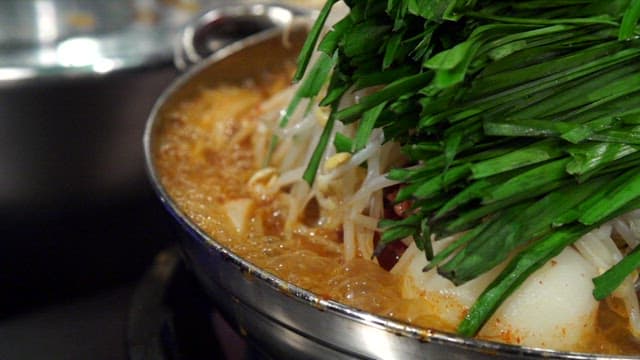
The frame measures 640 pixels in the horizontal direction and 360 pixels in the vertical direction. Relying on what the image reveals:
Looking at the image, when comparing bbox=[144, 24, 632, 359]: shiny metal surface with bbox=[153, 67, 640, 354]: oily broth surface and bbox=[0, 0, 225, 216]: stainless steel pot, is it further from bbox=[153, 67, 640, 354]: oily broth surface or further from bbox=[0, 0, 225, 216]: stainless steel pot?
bbox=[0, 0, 225, 216]: stainless steel pot

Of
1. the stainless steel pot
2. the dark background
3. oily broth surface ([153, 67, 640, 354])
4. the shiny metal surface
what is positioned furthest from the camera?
the stainless steel pot

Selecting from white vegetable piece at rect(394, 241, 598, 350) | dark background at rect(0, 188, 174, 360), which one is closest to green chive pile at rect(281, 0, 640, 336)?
white vegetable piece at rect(394, 241, 598, 350)

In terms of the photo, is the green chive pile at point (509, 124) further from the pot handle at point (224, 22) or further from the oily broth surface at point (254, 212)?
the pot handle at point (224, 22)

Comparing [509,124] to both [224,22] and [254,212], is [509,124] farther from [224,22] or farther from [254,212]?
[224,22]

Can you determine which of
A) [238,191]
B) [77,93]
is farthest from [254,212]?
[77,93]

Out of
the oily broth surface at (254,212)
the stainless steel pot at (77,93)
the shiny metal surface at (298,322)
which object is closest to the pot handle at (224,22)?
the oily broth surface at (254,212)

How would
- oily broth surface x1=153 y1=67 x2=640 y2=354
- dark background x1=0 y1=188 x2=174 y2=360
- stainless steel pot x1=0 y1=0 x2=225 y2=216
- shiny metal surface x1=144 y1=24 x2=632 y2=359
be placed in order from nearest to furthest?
shiny metal surface x1=144 y1=24 x2=632 y2=359
oily broth surface x1=153 y1=67 x2=640 y2=354
dark background x1=0 y1=188 x2=174 y2=360
stainless steel pot x1=0 y1=0 x2=225 y2=216

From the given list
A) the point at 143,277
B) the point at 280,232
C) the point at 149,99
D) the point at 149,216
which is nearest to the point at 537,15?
the point at 280,232

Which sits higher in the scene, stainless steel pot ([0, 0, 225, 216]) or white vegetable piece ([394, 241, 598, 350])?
white vegetable piece ([394, 241, 598, 350])

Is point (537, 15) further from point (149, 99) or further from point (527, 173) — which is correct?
point (149, 99)
